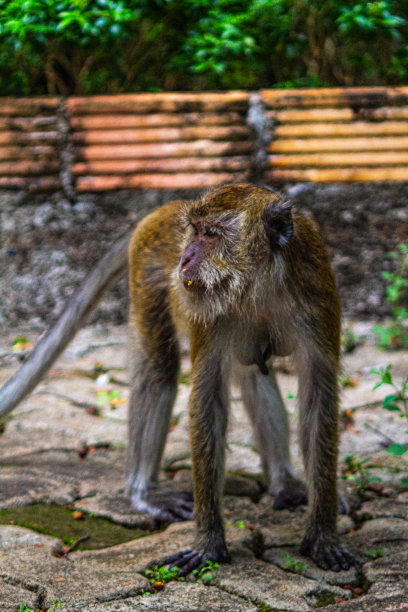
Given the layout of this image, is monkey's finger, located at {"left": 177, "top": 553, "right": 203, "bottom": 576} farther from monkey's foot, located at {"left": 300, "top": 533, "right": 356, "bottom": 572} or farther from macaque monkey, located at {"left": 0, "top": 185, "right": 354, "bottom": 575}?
monkey's foot, located at {"left": 300, "top": 533, "right": 356, "bottom": 572}

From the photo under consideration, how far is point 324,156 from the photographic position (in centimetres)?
552

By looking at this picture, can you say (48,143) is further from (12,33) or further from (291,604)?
(291,604)

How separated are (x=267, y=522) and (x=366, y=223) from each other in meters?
3.22

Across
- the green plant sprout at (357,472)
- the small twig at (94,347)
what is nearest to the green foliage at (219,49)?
the small twig at (94,347)

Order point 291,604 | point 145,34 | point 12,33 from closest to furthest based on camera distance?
point 291,604
point 12,33
point 145,34

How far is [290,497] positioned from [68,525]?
1.04 metres

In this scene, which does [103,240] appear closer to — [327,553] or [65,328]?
[65,328]

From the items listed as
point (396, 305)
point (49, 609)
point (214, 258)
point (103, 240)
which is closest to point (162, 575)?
point (49, 609)

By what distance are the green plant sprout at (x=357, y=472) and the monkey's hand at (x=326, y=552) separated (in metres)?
0.54

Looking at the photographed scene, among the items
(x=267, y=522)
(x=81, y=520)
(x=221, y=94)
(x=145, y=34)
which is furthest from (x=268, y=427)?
(x=145, y=34)

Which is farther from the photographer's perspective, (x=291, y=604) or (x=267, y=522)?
(x=267, y=522)

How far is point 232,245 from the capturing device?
2.58 meters

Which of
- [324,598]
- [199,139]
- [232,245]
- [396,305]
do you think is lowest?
[396,305]

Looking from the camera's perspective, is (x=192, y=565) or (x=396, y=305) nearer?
(x=192, y=565)
